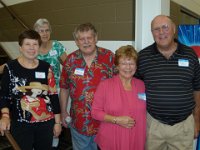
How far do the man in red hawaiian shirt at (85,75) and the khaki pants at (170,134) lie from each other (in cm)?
47

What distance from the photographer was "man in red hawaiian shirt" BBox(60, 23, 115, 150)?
79.7 inches

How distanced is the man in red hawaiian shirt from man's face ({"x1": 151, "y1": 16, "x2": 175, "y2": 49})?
1.43 feet

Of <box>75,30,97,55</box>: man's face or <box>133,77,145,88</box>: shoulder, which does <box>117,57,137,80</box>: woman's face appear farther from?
<box>75,30,97,55</box>: man's face

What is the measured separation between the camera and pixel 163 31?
1.90 m

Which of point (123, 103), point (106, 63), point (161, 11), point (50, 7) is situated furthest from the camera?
point (50, 7)

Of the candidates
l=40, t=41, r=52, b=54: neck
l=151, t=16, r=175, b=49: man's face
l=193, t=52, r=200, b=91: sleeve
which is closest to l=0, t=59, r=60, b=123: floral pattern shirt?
Answer: l=40, t=41, r=52, b=54: neck

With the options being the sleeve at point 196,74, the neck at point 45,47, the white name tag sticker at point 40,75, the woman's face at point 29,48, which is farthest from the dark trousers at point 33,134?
the sleeve at point 196,74

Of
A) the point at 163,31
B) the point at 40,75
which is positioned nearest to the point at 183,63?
the point at 163,31

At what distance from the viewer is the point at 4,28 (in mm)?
4770

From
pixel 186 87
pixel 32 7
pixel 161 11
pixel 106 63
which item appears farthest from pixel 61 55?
pixel 32 7

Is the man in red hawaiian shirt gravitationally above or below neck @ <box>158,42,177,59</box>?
below

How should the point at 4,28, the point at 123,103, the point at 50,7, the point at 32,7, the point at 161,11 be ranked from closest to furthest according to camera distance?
the point at 123,103 < the point at 161,11 < the point at 50,7 < the point at 32,7 < the point at 4,28

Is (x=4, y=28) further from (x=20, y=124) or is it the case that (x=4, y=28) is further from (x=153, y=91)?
(x=153, y=91)

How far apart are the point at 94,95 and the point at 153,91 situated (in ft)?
1.52
